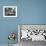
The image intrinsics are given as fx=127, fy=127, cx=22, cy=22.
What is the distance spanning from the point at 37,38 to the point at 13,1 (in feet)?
4.53

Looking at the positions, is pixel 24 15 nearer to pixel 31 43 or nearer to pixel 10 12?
pixel 10 12

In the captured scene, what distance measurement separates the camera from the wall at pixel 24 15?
404 centimetres

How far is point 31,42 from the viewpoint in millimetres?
3768

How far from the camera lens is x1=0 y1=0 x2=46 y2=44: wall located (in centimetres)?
404

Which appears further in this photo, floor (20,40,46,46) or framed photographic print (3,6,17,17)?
framed photographic print (3,6,17,17)

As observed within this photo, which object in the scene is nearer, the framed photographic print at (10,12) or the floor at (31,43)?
the floor at (31,43)

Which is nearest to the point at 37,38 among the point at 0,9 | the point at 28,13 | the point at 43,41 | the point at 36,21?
the point at 43,41

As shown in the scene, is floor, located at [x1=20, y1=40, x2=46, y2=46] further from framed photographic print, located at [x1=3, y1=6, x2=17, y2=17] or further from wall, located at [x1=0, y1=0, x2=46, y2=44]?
framed photographic print, located at [x1=3, y1=6, x2=17, y2=17]

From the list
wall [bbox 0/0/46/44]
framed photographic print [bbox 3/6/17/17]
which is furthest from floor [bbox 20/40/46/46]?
framed photographic print [bbox 3/6/17/17]

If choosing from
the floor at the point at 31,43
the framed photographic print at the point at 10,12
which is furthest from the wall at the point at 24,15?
the floor at the point at 31,43

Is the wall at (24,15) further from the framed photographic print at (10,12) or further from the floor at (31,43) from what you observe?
the floor at (31,43)

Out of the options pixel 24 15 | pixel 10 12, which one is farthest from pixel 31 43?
pixel 10 12

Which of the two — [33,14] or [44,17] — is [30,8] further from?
[44,17]

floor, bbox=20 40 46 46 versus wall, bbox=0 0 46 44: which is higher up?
wall, bbox=0 0 46 44
